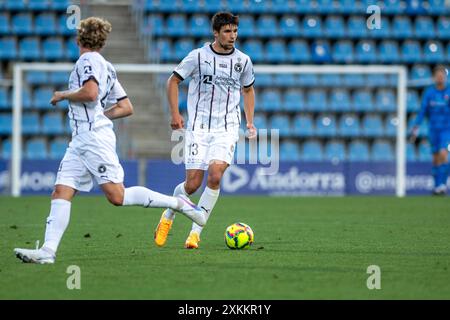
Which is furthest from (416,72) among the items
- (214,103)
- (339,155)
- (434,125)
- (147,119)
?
(214,103)

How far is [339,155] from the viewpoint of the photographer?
2288cm

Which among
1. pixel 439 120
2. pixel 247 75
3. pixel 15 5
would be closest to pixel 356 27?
pixel 439 120

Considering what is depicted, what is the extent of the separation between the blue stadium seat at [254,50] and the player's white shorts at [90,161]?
17.1 m

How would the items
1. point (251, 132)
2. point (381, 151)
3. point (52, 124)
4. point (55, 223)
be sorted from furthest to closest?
point (381, 151)
point (52, 124)
point (251, 132)
point (55, 223)

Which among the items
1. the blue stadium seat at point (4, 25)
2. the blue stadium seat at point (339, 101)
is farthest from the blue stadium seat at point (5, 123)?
the blue stadium seat at point (339, 101)

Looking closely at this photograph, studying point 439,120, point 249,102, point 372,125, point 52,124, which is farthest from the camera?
point 372,125

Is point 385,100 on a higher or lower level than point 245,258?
higher

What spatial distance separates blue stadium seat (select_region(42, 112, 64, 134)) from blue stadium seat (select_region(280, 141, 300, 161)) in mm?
5440

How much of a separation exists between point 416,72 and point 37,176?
10.8m

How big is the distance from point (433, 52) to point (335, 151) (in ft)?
15.6

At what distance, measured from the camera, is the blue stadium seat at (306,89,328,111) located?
2336 cm

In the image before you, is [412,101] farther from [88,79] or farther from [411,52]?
[88,79]

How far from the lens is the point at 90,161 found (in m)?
7.26
